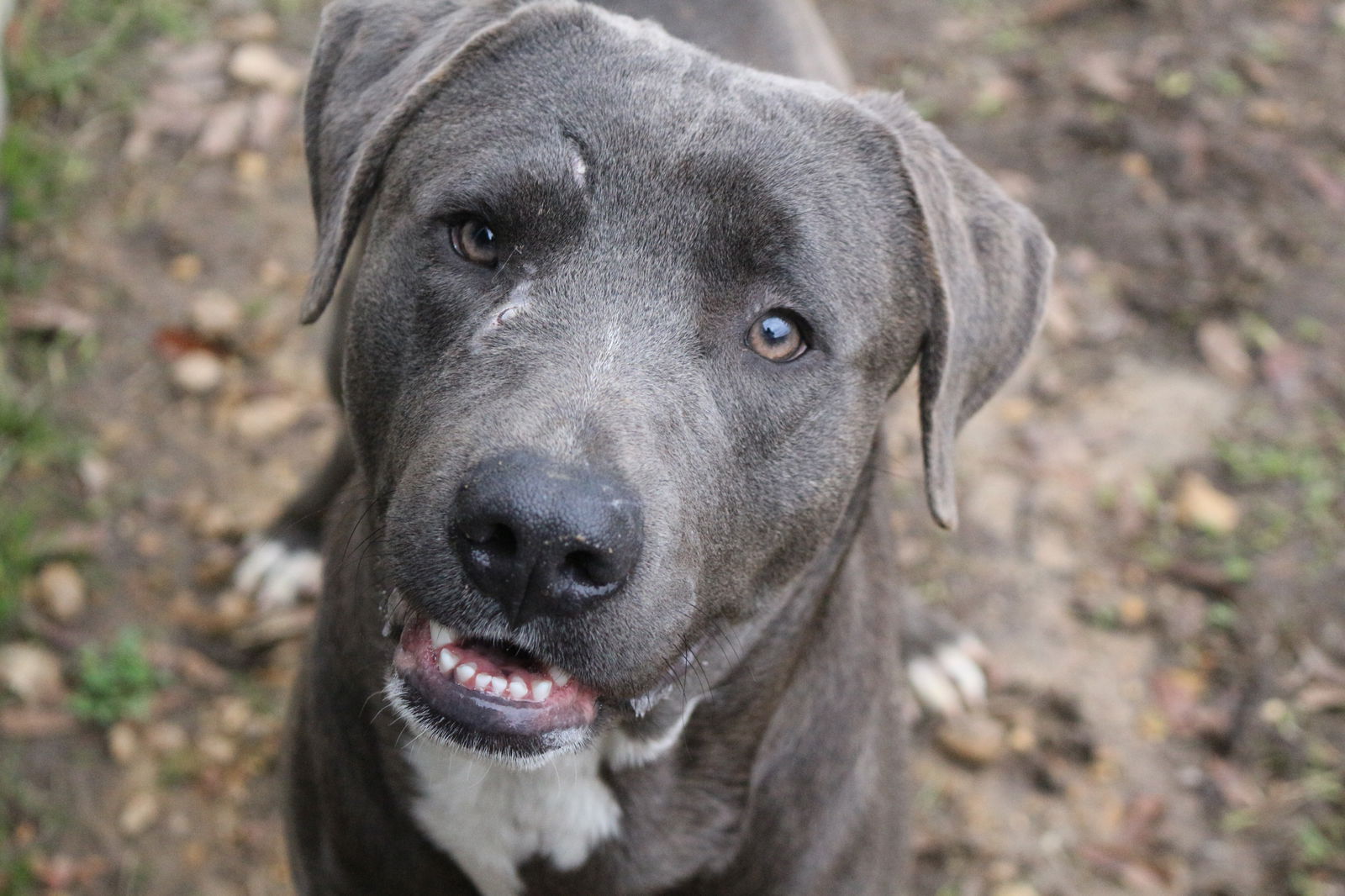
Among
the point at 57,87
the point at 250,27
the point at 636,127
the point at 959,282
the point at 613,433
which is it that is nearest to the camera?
the point at 613,433

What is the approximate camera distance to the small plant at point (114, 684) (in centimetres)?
417

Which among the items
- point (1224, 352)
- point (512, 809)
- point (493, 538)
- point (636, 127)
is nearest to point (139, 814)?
point (512, 809)

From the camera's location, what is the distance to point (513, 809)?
2857 millimetres

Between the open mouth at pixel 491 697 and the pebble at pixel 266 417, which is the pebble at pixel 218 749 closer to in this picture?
the pebble at pixel 266 417

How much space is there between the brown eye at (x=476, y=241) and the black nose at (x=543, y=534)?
54cm

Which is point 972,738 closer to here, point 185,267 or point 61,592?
point 61,592

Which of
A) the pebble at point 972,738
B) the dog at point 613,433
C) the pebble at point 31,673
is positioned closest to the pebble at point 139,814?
the pebble at point 31,673

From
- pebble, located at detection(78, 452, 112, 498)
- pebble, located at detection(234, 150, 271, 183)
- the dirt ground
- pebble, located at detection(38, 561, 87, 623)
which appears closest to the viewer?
the dirt ground

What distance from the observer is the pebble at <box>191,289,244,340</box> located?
5.16m

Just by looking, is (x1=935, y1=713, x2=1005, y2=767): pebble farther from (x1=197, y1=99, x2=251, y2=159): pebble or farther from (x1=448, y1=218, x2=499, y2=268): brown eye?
(x1=197, y1=99, x2=251, y2=159): pebble

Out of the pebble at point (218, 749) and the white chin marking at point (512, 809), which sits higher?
the white chin marking at point (512, 809)

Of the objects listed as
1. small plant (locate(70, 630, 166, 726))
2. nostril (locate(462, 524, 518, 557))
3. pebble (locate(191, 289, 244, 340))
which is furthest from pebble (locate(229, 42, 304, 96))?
nostril (locate(462, 524, 518, 557))

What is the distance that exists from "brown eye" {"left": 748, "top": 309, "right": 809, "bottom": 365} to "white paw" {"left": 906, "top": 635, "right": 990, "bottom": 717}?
220 cm

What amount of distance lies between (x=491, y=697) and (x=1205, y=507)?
3.49 m
